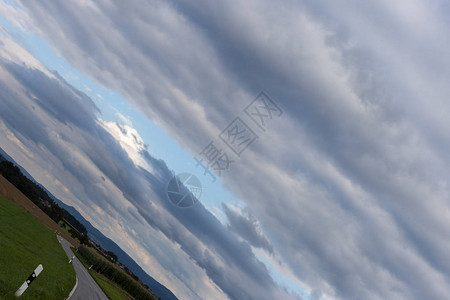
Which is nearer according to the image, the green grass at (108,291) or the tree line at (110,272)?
the green grass at (108,291)

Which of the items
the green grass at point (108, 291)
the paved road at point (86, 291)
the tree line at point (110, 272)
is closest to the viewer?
the paved road at point (86, 291)

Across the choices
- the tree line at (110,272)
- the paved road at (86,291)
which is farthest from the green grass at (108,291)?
the tree line at (110,272)

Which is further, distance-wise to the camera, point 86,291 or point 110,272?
point 110,272

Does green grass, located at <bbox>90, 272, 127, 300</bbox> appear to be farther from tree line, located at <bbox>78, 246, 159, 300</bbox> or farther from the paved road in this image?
tree line, located at <bbox>78, 246, 159, 300</bbox>

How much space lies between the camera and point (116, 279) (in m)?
152

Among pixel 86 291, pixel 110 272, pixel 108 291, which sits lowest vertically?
pixel 110 272

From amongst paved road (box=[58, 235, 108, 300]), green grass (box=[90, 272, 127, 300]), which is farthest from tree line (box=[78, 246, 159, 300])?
paved road (box=[58, 235, 108, 300])

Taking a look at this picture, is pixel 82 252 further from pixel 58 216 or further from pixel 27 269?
pixel 27 269

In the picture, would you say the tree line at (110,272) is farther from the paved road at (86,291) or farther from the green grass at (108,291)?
the paved road at (86,291)

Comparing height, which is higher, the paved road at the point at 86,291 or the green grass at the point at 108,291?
the paved road at the point at 86,291

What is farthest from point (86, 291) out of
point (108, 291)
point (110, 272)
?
point (110, 272)

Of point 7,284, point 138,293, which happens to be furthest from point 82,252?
point 7,284

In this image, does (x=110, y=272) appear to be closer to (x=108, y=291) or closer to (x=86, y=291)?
(x=108, y=291)

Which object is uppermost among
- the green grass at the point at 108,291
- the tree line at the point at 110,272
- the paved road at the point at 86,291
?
the paved road at the point at 86,291
